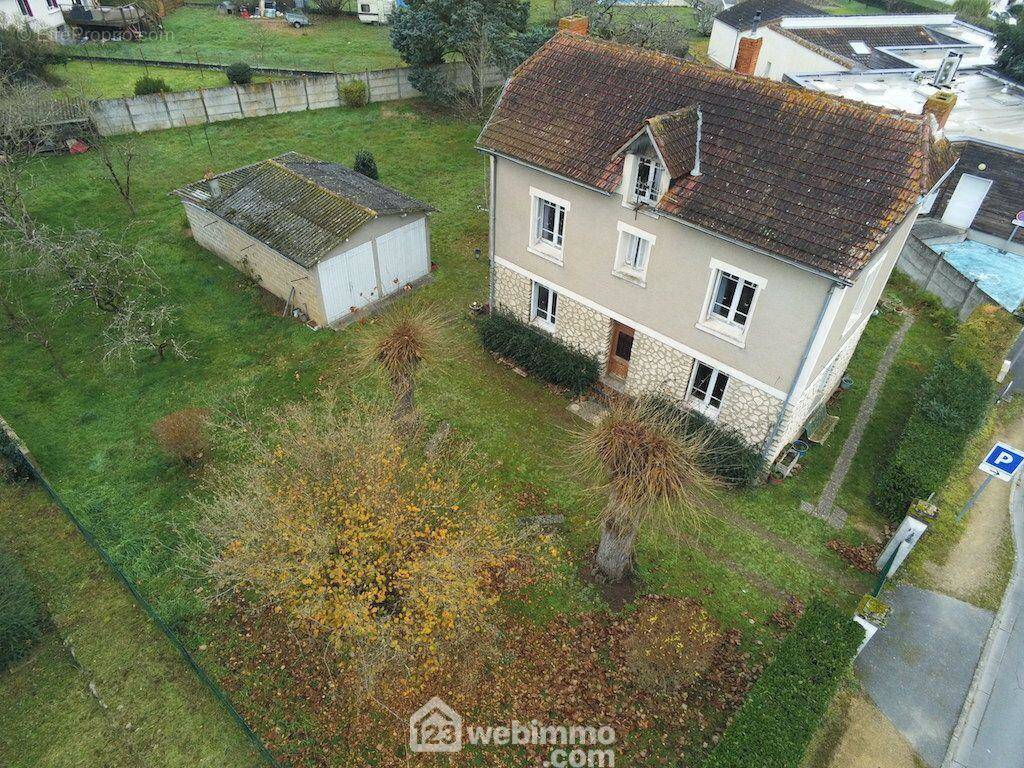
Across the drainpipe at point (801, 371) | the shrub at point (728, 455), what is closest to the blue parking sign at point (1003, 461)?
the drainpipe at point (801, 371)

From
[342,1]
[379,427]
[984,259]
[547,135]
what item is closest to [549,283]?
[547,135]

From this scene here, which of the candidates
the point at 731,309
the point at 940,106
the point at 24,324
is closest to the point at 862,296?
the point at 731,309

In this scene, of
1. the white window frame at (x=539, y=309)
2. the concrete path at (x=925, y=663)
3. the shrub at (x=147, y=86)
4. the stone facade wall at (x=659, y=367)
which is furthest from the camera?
the shrub at (x=147, y=86)

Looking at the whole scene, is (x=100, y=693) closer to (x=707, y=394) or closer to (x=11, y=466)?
(x=11, y=466)

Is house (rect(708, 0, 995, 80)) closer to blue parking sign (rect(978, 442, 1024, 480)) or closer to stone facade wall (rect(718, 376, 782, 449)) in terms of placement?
stone facade wall (rect(718, 376, 782, 449))

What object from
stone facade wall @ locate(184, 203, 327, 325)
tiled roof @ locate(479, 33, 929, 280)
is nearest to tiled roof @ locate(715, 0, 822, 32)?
tiled roof @ locate(479, 33, 929, 280)

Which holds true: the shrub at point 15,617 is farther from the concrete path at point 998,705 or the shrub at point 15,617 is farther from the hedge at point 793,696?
the concrete path at point 998,705
